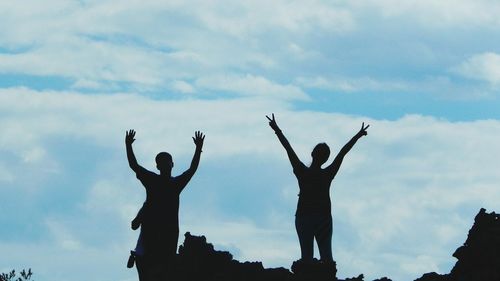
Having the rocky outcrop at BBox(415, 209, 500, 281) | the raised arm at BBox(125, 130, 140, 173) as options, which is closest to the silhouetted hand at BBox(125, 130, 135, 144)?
the raised arm at BBox(125, 130, 140, 173)

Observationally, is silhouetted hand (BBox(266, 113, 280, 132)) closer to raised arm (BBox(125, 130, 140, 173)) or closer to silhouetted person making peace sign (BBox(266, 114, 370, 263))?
silhouetted person making peace sign (BBox(266, 114, 370, 263))

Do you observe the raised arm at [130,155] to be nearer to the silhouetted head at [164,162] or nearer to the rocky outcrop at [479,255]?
the silhouetted head at [164,162]

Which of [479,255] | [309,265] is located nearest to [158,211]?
[309,265]

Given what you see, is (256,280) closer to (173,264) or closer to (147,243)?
(173,264)

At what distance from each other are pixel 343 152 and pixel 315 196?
89cm

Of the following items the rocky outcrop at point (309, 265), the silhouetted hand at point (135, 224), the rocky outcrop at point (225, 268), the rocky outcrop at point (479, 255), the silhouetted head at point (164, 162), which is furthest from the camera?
the silhouetted hand at point (135, 224)

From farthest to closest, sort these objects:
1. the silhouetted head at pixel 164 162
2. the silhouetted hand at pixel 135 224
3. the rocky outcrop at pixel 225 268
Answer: the silhouetted hand at pixel 135 224, the silhouetted head at pixel 164 162, the rocky outcrop at pixel 225 268

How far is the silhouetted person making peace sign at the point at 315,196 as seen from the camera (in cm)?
2109

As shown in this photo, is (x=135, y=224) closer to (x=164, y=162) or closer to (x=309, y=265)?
(x=164, y=162)

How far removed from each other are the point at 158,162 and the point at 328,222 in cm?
303

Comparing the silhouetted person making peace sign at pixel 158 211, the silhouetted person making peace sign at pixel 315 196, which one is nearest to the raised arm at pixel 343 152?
the silhouetted person making peace sign at pixel 315 196

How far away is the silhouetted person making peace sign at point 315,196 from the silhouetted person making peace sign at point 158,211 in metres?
1.90

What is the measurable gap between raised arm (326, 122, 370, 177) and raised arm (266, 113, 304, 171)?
0.52 metres

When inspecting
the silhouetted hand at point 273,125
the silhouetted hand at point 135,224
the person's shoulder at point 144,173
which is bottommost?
the silhouetted hand at point 135,224
